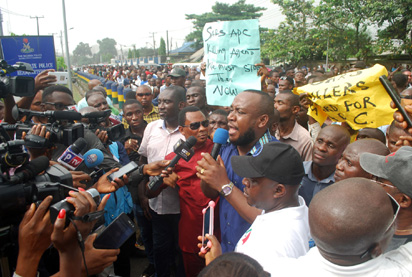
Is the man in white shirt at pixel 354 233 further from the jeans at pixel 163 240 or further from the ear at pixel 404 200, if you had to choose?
the jeans at pixel 163 240

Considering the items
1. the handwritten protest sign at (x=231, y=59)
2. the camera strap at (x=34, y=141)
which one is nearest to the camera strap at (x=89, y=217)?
the camera strap at (x=34, y=141)

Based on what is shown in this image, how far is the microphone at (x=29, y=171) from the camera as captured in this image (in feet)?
5.46

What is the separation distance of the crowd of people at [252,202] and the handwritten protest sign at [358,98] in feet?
0.59

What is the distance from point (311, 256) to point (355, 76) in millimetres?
2042

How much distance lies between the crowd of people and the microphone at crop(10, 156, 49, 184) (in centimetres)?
18

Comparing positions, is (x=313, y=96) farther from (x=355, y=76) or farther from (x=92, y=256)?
(x=92, y=256)

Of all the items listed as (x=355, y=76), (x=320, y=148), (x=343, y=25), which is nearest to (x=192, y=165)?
(x=320, y=148)

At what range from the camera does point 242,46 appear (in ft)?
13.5

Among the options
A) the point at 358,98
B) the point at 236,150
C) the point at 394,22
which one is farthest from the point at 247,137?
the point at 394,22

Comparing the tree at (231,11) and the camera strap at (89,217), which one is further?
the tree at (231,11)

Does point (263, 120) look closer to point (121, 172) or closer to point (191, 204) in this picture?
point (191, 204)

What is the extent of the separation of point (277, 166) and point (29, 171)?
141 cm

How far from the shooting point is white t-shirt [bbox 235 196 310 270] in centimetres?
155

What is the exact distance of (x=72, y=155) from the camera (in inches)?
94.5
